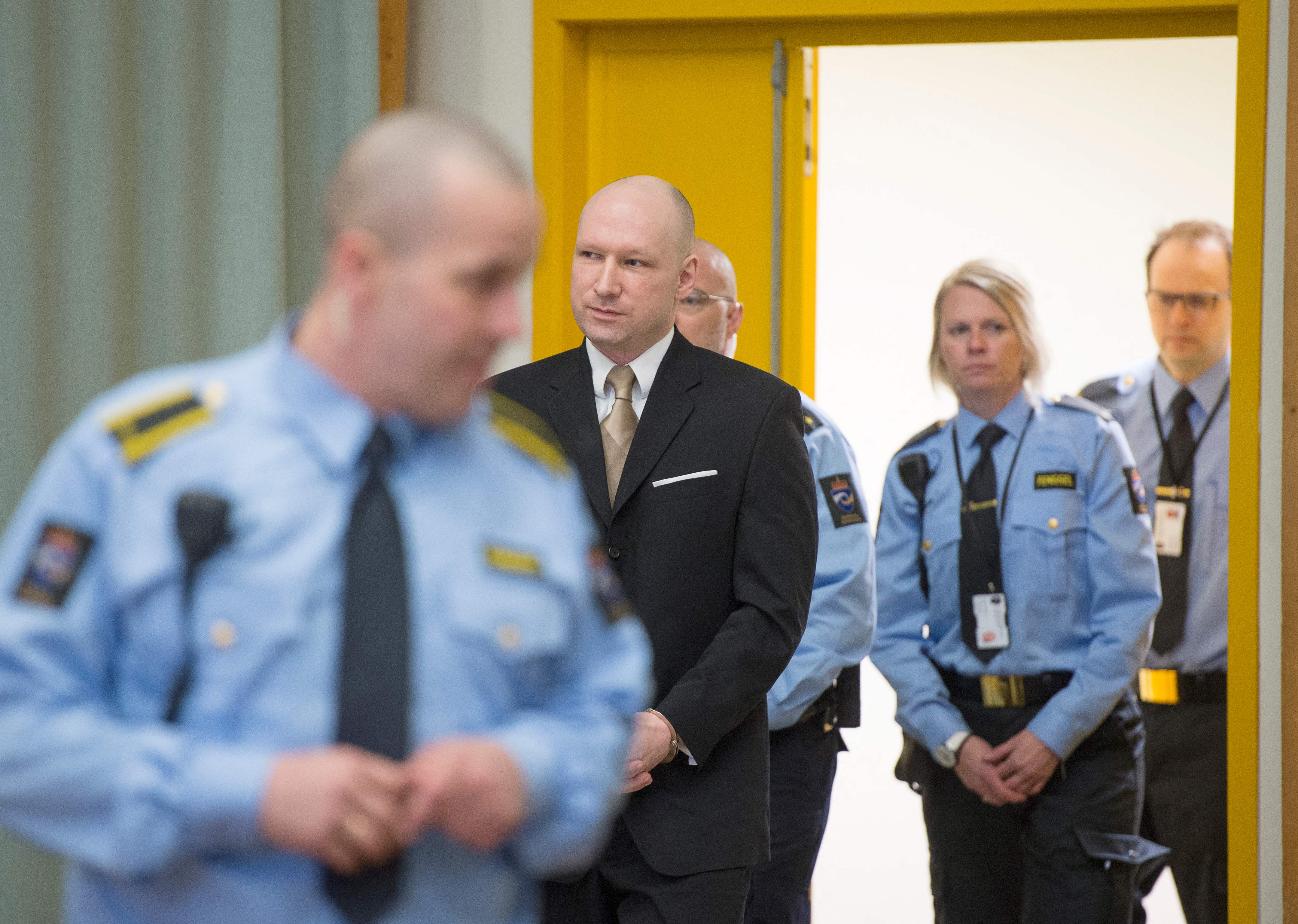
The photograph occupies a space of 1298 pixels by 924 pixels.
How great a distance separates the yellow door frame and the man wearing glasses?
33 centimetres

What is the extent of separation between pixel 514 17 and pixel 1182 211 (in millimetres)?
2356

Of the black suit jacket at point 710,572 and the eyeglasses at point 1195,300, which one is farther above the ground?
the eyeglasses at point 1195,300

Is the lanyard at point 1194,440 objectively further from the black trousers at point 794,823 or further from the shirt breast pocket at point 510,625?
the shirt breast pocket at point 510,625

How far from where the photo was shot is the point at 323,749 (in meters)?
1.01

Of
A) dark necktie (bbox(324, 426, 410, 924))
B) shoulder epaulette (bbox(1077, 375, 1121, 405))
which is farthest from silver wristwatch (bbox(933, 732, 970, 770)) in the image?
dark necktie (bbox(324, 426, 410, 924))

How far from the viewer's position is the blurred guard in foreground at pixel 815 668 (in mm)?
3037

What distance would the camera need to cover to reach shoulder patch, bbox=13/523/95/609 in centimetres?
99

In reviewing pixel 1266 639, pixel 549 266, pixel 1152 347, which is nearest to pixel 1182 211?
pixel 1152 347

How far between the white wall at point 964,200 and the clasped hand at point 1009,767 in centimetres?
130

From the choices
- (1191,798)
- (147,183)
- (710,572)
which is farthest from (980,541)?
(147,183)

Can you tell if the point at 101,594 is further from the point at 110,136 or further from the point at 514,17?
the point at 514,17

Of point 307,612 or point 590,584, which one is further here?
point 590,584

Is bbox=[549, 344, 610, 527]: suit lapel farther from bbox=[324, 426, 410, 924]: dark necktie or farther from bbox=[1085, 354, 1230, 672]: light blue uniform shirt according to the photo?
bbox=[1085, 354, 1230, 672]: light blue uniform shirt

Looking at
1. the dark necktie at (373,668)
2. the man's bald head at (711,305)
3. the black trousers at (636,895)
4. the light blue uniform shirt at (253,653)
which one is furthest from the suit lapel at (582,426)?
the dark necktie at (373,668)
